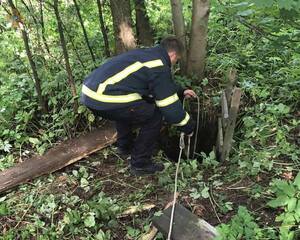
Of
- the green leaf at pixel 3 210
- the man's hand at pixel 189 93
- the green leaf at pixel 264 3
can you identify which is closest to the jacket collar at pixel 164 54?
the man's hand at pixel 189 93

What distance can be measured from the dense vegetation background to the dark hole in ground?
0.17 m

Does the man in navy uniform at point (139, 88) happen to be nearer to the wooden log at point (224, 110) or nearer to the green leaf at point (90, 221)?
the wooden log at point (224, 110)

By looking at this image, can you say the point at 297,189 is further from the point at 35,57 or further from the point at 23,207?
the point at 35,57

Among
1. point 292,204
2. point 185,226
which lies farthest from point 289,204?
point 185,226

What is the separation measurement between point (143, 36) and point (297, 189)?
375 cm

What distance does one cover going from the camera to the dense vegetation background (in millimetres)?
3342

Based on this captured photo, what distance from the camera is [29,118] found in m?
4.97

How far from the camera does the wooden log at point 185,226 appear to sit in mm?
2963

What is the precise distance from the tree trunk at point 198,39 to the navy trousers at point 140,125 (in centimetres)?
118

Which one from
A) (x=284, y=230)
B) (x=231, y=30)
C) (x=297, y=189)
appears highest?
(x=231, y=30)

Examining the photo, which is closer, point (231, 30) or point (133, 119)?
point (133, 119)

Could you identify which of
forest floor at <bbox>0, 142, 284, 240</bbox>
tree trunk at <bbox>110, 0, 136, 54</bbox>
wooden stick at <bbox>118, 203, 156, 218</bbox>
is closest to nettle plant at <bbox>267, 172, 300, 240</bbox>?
forest floor at <bbox>0, 142, 284, 240</bbox>

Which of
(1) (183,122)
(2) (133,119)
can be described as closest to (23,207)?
(2) (133,119)

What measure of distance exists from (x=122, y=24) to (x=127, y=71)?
4.17 ft
